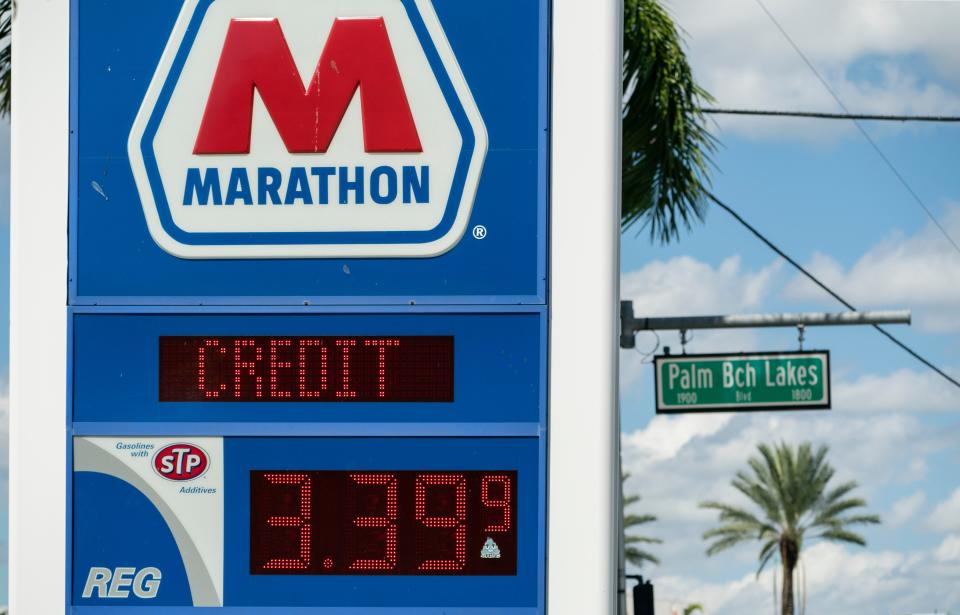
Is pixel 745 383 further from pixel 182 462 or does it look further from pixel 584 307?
pixel 182 462

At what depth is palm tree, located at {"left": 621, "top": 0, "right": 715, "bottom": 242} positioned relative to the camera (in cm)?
1522

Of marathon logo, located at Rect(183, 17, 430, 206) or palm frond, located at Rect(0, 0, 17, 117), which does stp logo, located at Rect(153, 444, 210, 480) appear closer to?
marathon logo, located at Rect(183, 17, 430, 206)

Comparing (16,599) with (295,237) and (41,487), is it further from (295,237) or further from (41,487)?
(295,237)

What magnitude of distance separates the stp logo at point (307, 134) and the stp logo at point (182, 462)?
65cm

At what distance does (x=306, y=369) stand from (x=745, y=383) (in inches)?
419

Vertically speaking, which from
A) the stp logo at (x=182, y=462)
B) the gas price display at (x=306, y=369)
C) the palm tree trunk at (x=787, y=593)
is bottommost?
the palm tree trunk at (x=787, y=593)

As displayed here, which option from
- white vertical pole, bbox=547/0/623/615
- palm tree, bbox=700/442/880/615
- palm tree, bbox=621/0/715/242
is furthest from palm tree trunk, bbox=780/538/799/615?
white vertical pole, bbox=547/0/623/615

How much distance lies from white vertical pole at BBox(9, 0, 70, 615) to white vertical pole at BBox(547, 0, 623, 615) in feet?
5.39

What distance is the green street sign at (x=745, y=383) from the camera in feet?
49.1

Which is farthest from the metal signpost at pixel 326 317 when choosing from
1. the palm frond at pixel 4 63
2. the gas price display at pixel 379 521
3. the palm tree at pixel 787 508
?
the palm tree at pixel 787 508

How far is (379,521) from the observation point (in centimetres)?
480

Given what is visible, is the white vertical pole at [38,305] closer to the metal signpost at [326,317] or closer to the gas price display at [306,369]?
the metal signpost at [326,317]

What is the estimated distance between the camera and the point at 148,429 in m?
4.87

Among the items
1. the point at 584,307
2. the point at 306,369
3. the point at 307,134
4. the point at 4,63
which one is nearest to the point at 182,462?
the point at 306,369
